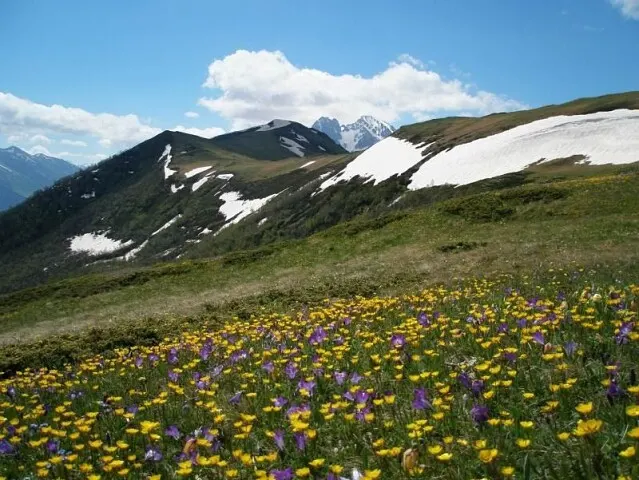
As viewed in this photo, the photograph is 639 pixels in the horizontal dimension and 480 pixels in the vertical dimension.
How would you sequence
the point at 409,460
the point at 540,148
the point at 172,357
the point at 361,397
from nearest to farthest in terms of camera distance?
the point at 409,460 → the point at 361,397 → the point at 172,357 → the point at 540,148

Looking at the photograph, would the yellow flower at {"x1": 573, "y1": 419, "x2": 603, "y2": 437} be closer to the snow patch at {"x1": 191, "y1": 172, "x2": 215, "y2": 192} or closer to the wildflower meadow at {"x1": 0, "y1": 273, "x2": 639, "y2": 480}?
the wildflower meadow at {"x1": 0, "y1": 273, "x2": 639, "y2": 480}

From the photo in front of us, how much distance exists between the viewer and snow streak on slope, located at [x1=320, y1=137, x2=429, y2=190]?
289 ft

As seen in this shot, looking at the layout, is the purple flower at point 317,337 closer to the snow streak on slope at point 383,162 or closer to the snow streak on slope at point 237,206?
the snow streak on slope at point 383,162

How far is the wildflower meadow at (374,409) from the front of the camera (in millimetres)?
4090

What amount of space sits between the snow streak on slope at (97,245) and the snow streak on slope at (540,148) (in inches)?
5075

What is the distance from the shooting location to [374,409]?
18.1 feet

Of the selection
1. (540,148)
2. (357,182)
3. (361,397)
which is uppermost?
(357,182)

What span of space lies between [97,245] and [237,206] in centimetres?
7300

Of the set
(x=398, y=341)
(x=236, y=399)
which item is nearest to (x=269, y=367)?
(x=236, y=399)

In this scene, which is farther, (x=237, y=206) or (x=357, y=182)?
(x=237, y=206)

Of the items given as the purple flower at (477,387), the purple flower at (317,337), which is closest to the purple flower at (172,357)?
the purple flower at (317,337)

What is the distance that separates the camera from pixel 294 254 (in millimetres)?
37031

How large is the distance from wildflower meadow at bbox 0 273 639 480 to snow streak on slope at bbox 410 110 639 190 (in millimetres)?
50116

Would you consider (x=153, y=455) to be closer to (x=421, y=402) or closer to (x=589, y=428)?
(x=421, y=402)
